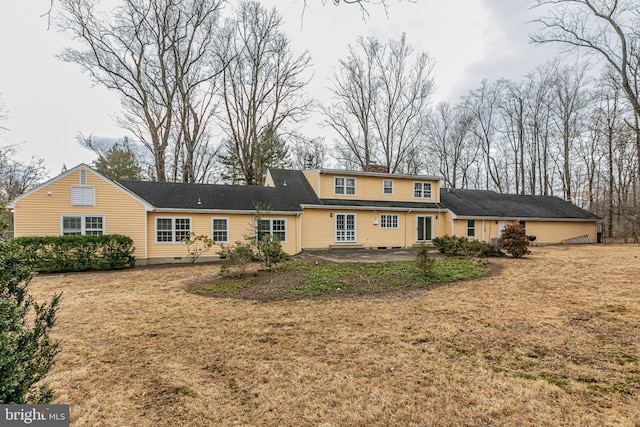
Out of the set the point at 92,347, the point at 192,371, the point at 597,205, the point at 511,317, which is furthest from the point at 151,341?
the point at 597,205

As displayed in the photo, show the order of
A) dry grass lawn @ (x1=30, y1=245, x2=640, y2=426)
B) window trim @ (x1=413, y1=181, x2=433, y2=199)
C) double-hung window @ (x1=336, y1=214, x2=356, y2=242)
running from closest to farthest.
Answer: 1. dry grass lawn @ (x1=30, y1=245, x2=640, y2=426)
2. double-hung window @ (x1=336, y1=214, x2=356, y2=242)
3. window trim @ (x1=413, y1=181, x2=433, y2=199)

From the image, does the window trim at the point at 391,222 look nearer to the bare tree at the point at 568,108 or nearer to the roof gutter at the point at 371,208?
the roof gutter at the point at 371,208

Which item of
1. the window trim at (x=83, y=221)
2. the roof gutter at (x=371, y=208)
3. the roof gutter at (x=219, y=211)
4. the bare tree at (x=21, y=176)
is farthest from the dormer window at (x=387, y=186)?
the bare tree at (x=21, y=176)

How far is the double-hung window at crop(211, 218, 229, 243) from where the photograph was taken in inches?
608

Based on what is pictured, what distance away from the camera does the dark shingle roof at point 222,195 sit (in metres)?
15.2

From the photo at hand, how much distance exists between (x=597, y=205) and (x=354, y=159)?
22.4 metres

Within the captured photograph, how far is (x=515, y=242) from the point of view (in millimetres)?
14258

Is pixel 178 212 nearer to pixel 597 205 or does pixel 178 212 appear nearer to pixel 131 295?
pixel 131 295

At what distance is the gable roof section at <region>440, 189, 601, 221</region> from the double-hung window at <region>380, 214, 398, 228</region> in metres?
4.06

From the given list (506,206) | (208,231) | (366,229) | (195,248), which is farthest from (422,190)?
(195,248)

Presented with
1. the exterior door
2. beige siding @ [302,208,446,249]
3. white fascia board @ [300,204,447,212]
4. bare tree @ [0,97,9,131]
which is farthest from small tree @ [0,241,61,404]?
the exterior door

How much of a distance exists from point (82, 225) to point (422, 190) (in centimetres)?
1894

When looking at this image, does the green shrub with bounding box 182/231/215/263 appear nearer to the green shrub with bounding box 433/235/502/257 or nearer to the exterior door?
the green shrub with bounding box 433/235/502/257

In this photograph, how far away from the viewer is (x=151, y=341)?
494 centimetres
